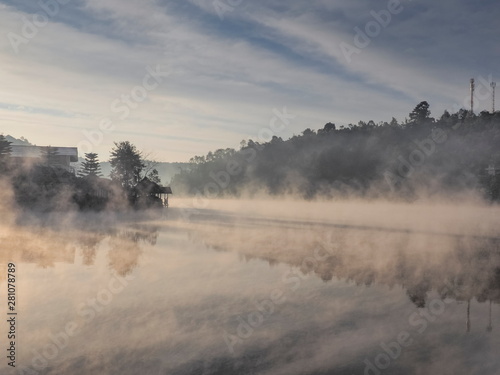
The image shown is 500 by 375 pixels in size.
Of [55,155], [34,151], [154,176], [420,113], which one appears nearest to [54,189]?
[55,155]

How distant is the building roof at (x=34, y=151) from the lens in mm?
75750

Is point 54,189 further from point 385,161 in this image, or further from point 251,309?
point 385,161

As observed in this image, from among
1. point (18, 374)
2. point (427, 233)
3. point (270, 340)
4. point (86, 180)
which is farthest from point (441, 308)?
point (86, 180)

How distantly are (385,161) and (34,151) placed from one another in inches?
4765

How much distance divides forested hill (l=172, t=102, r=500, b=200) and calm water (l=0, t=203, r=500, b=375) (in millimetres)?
88921

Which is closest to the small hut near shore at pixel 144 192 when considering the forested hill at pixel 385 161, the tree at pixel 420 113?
the forested hill at pixel 385 161

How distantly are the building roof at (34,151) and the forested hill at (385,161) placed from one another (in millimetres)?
94126

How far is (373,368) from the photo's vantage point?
11133 millimetres

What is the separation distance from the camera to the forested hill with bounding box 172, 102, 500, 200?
4729 inches

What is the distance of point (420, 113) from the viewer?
562ft

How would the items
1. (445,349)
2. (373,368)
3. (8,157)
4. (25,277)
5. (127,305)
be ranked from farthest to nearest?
(8,157) < (25,277) < (127,305) < (445,349) < (373,368)

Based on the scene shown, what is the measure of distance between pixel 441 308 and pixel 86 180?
2429 inches

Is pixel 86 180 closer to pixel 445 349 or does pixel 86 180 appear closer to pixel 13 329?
pixel 13 329

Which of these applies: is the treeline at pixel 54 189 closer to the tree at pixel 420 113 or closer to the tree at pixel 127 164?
the tree at pixel 127 164
